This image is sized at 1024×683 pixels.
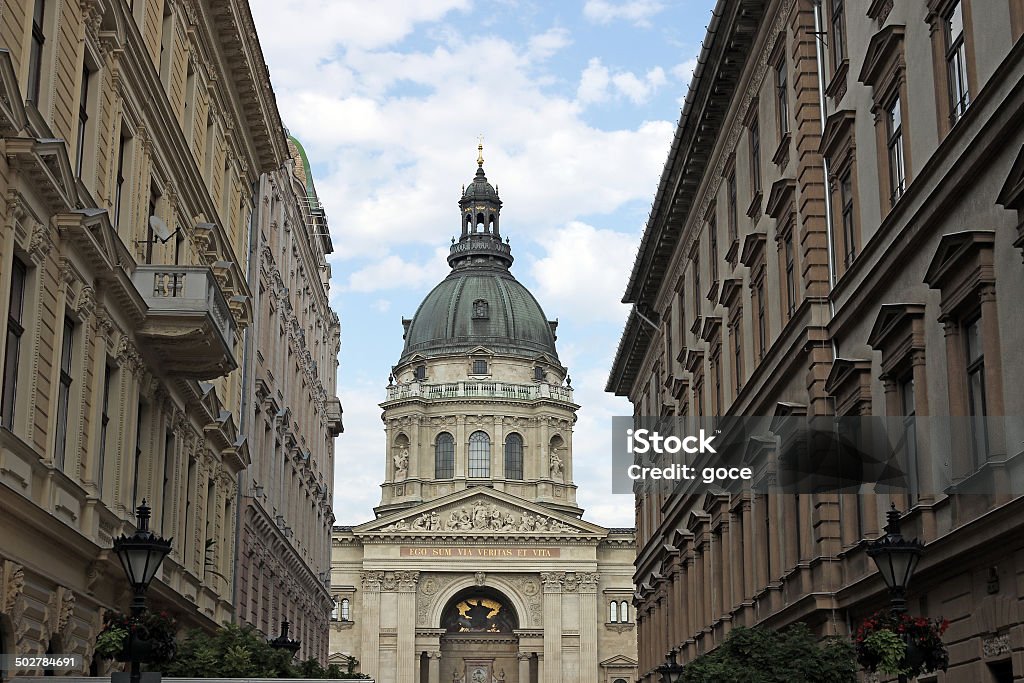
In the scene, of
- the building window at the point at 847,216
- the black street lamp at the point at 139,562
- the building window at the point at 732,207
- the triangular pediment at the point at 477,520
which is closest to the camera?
the black street lamp at the point at 139,562

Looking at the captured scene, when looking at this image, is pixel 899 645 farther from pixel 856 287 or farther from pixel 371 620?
pixel 371 620

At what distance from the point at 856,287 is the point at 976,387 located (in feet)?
18.0

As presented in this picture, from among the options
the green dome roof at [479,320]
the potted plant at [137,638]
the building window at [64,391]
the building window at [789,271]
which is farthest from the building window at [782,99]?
the green dome roof at [479,320]

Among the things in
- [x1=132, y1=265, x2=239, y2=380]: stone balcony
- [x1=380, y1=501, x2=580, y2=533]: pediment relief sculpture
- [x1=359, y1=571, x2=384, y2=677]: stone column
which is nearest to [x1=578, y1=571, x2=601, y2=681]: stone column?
[x1=380, y1=501, x2=580, y2=533]: pediment relief sculpture

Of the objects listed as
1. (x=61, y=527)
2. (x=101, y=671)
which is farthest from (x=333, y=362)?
(x=61, y=527)

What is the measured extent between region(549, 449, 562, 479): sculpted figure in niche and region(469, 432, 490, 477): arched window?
4941 millimetres

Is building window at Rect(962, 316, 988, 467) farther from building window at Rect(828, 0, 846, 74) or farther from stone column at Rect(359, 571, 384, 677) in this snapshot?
stone column at Rect(359, 571, 384, 677)

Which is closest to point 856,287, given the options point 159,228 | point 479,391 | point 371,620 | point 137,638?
point 159,228

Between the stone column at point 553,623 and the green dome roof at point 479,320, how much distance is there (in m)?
20.0

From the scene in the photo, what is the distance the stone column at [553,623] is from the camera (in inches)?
4067

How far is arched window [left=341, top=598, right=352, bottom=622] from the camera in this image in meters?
105

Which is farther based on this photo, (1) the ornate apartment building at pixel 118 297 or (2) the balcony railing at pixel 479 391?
(2) the balcony railing at pixel 479 391

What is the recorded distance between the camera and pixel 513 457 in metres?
114

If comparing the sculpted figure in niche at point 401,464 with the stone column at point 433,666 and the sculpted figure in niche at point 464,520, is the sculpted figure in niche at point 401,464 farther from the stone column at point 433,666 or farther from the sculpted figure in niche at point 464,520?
the stone column at point 433,666
